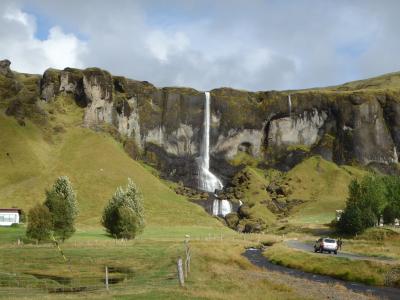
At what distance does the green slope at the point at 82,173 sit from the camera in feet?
486

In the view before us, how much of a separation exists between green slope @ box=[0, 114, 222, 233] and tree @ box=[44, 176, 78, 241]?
54.8 meters

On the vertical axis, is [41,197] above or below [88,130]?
below

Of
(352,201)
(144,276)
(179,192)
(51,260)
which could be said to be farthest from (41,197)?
(144,276)

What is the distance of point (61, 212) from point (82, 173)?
91.1m

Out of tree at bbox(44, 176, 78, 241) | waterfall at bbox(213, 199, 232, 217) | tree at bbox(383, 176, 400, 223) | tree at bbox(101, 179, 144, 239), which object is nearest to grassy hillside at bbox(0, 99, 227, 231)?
waterfall at bbox(213, 199, 232, 217)

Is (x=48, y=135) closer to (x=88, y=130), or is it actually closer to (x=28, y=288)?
(x=88, y=130)

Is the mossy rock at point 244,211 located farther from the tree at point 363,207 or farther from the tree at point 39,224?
the tree at point 39,224

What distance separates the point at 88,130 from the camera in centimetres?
19762

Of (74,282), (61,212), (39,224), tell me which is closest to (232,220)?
(61,212)

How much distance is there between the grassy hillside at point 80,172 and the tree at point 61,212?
5336 centimetres

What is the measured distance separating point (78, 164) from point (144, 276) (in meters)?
135

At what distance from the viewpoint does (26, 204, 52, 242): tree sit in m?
71.2

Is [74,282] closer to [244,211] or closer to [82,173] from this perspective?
[82,173]

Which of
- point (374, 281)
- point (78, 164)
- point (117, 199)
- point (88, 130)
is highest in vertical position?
point (88, 130)
